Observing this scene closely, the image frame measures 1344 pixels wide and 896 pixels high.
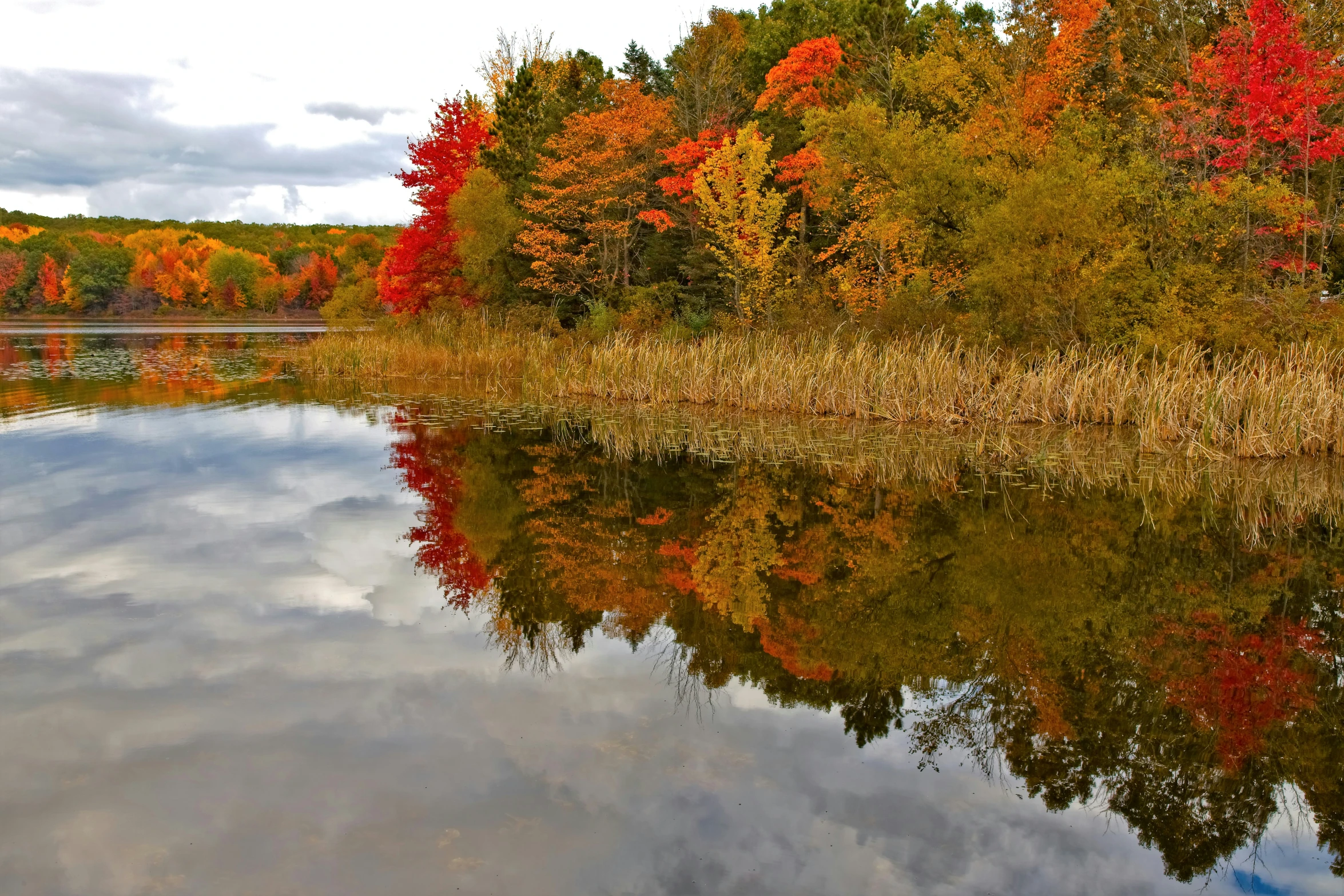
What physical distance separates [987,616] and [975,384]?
393 inches

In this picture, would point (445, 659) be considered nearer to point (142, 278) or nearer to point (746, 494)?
point (746, 494)

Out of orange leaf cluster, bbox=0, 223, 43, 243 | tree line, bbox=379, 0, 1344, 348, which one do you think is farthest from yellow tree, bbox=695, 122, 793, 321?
orange leaf cluster, bbox=0, 223, 43, 243

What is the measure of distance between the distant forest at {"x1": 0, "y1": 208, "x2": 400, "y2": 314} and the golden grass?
59451 millimetres

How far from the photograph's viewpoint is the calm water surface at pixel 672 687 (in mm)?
3895

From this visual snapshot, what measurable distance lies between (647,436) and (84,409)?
11.1 m

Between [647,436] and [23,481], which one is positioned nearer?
[23,481]

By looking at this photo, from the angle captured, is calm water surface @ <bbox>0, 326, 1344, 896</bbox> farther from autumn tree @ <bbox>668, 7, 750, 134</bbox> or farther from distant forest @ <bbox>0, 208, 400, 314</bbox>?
distant forest @ <bbox>0, 208, 400, 314</bbox>

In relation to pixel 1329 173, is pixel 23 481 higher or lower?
lower

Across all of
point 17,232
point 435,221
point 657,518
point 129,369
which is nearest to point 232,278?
point 17,232

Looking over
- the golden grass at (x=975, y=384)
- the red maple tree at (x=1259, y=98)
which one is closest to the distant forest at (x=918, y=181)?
the red maple tree at (x=1259, y=98)

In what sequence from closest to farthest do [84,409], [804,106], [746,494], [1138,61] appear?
[746,494], [84,409], [1138,61], [804,106]

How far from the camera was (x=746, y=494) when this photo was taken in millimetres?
10867

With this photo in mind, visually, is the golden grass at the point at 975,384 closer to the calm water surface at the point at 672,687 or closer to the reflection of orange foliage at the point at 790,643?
the calm water surface at the point at 672,687

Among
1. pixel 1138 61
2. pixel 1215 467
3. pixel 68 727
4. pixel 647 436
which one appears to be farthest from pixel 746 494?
pixel 1138 61
